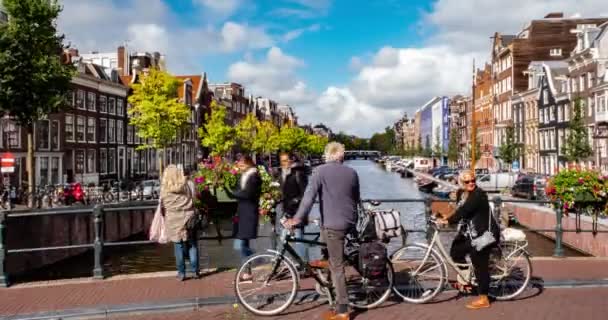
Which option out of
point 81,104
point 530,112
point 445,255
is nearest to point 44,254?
point 445,255

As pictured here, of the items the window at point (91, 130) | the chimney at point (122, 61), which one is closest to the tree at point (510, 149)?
the window at point (91, 130)

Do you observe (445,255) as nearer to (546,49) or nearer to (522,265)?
(522,265)

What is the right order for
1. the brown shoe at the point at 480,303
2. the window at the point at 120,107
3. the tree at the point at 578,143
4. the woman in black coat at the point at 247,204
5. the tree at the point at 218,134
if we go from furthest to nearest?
the tree at the point at 218,134
the window at the point at 120,107
the tree at the point at 578,143
the woman in black coat at the point at 247,204
the brown shoe at the point at 480,303

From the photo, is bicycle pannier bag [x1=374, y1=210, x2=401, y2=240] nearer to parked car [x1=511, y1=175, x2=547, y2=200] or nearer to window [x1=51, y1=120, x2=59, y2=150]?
parked car [x1=511, y1=175, x2=547, y2=200]

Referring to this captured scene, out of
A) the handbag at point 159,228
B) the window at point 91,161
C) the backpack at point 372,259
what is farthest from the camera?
the window at point 91,161

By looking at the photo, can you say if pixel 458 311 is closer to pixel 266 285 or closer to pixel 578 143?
pixel 266 285

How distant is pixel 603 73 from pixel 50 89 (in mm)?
36855

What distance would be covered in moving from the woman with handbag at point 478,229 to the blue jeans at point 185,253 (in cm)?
371

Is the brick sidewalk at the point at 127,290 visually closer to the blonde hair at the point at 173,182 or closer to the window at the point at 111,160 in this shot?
the blonde hair at the point at 173,182

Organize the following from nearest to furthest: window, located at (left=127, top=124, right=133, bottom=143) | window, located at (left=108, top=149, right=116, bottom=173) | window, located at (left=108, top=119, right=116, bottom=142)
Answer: window, located at (left=108, top=149, right=116, bottom=173) < window, located at (left=108, top=119, right=116, bottom=142) < window, located at (left=127, top=124, right=133, bottom=143)

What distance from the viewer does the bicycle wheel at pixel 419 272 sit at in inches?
284

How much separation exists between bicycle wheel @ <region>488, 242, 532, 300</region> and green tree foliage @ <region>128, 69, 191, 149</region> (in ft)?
114

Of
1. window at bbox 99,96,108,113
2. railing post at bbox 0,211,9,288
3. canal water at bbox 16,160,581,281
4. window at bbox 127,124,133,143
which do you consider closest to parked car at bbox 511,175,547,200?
canal water at bbox 16,160,581,281

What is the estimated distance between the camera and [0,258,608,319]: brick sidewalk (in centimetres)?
749
